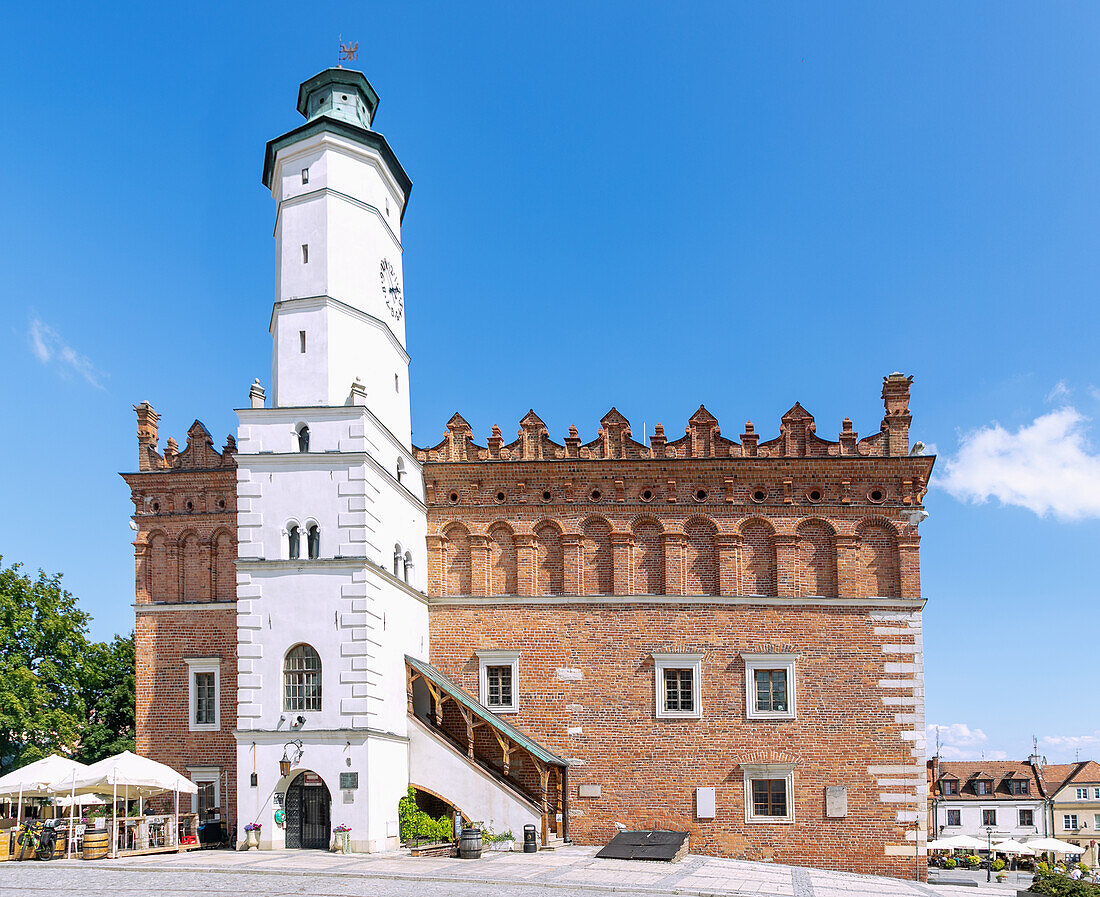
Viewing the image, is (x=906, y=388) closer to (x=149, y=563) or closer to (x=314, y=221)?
(x=314, y=221)

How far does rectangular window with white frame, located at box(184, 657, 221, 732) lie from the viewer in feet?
103

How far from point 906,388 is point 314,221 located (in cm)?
1814

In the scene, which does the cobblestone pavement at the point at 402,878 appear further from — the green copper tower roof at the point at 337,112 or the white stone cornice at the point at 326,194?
the green copper tower roof at the point at 337,112

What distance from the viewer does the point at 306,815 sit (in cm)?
2602

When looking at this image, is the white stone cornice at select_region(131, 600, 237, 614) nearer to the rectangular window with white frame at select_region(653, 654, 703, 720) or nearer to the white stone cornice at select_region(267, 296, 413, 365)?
the white stone cornice at select_region(267, 296, 413, 365)

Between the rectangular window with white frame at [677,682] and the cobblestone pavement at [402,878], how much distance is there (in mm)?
5193

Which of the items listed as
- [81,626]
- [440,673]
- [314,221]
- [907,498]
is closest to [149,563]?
[81,626]

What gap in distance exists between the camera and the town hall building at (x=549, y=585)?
2838cm

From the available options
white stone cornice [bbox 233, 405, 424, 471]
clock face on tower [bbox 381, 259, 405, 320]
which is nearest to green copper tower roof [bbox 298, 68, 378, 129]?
clock face on tower [bbox 381, 259, 405, 320]

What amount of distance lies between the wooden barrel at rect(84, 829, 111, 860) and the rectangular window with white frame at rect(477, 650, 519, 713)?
1101 centimetres

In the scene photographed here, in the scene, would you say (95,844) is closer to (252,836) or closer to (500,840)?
(252,836)

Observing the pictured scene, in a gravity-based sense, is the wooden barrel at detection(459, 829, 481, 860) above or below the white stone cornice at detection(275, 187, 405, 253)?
below

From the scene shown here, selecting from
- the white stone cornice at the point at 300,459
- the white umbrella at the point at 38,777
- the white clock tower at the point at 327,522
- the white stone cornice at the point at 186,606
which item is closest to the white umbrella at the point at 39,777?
the white umbrella at the point at 38,777

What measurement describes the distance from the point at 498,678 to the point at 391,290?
39.1ft
